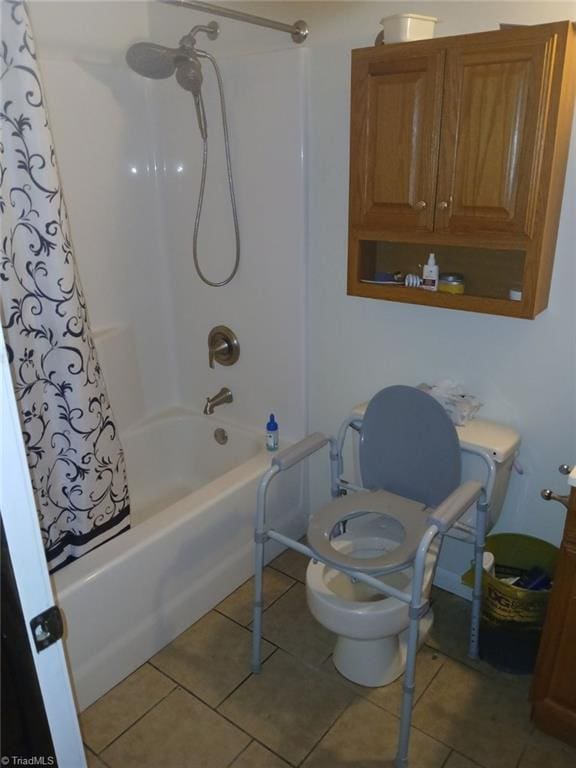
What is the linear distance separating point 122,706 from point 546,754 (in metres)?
1.21

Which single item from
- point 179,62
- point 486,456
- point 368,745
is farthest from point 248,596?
point 179,62

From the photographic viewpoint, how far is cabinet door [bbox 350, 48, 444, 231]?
1.53 m

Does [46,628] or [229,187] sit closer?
[46,628]

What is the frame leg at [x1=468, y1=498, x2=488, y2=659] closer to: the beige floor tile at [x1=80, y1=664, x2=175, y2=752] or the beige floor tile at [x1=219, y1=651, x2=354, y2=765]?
the beige floor tile at [x1=219, y1=651, x2=354, y2=765]

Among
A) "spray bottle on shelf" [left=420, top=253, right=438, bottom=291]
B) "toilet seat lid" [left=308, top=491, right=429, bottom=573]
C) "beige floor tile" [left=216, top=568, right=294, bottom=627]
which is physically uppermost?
"spray bottle on shelf" [left=420, top=253, right=438, bottom=291]

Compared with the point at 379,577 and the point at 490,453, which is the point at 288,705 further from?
the point at 490,453

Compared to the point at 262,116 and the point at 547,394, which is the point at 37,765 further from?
the point at 262,116

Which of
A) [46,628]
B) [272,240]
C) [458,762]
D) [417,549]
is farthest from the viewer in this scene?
[272,240]

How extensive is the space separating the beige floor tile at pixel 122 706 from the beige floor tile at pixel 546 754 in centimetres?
104

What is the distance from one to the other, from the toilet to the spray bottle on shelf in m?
0.46

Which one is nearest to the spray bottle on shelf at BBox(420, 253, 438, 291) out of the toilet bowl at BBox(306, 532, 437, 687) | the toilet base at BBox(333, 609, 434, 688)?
the toilet bowl at BBox(306, 532, 437, 687)

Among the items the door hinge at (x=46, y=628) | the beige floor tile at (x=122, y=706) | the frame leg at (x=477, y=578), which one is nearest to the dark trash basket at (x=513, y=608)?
the frame leg at (x=477, y=578)

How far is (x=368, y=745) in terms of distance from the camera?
161 cm

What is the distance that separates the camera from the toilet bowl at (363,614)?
5.22 ft
